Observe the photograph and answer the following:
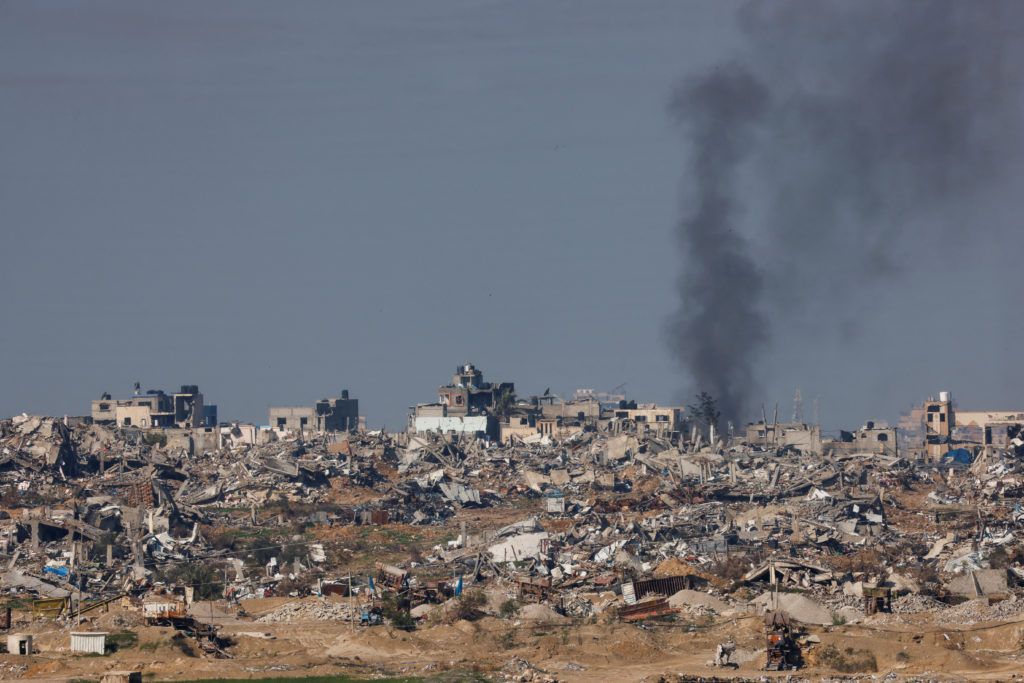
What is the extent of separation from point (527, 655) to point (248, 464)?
36.4 metres

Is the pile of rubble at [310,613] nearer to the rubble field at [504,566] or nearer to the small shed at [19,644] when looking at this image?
the rubble field at [504,566]

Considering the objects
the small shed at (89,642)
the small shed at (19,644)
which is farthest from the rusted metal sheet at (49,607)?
the small shed at (89,642)

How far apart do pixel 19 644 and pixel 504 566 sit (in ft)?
42.7

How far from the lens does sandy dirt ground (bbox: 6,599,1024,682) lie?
28312 millimetres

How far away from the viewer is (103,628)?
31797 mm

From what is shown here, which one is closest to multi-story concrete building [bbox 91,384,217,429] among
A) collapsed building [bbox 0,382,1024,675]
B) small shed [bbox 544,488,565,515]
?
collapsed building [bbox 0,382,1024,675]

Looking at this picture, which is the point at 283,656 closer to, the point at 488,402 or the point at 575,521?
the point at 575,521

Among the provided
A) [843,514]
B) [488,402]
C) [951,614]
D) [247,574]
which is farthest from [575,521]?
[488,402]

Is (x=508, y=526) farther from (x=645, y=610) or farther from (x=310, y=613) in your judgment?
(x=645, y=610)

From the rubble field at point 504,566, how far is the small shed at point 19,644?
0.14 ft

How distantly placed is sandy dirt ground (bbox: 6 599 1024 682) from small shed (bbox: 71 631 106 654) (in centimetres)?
27

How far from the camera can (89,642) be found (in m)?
30.3

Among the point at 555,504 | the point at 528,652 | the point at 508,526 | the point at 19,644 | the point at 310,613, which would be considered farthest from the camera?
the point at 555,504

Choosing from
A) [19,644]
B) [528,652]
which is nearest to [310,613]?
[528,652]
